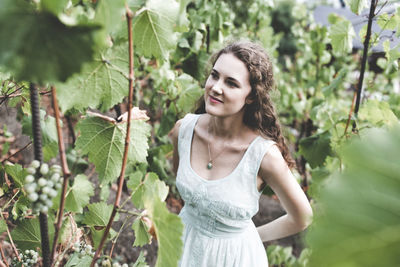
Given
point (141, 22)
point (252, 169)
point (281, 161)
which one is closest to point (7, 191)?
point (141, 22)

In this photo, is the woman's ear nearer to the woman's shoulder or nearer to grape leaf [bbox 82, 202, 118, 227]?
the woman's shoulder

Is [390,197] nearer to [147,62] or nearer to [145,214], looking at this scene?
[145,214]

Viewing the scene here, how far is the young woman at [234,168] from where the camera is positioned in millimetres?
1568

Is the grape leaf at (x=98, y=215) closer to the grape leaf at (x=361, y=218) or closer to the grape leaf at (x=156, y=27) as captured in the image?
the grape leaf at (x=156, y=27)

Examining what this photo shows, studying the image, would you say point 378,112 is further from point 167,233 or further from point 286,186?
point 167,233

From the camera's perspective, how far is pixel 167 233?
1.99 ft

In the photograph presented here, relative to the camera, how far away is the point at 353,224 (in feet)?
0.92

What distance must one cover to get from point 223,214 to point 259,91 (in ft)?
2.14

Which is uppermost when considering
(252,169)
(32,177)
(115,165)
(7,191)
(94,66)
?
(94,66)

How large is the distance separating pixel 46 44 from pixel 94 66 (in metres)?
0.36

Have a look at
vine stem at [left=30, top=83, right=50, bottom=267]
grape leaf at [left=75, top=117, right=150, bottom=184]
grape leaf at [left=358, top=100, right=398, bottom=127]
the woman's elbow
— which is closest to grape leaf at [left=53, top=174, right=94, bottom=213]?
grape leaf at [left=75, top=117, right=150, bottom=184]

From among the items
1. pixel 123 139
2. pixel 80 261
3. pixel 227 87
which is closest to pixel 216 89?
pixel 227 87

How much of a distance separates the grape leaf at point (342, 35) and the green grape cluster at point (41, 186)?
1.83 meters

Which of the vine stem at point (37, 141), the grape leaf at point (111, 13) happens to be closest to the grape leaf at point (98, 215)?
the vine stem at point (37, 141)
